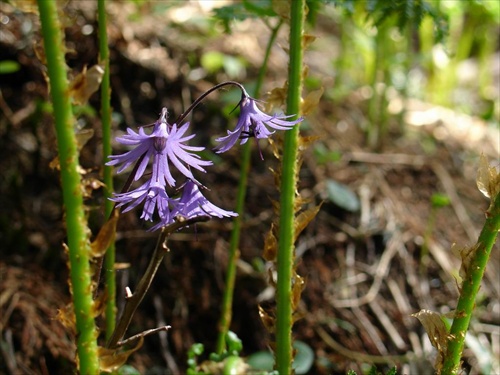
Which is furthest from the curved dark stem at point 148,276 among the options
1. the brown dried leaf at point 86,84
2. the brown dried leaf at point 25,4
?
the brown dried leaf at point 25,4

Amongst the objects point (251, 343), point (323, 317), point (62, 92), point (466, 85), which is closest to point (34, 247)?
point (251, 343)

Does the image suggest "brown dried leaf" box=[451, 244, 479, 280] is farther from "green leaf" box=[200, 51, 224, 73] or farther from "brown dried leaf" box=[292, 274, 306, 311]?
"green leaf" box=[200, 51, 224, 73]

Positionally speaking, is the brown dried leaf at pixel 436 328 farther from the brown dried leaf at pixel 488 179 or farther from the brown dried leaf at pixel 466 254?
the brown dried leaf at pixel 488 179

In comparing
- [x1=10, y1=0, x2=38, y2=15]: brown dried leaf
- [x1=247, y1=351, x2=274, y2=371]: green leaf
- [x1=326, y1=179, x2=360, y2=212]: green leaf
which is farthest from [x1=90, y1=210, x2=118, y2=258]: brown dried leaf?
[x1=326, y1=179, x2=360, y2=212]: green leaf

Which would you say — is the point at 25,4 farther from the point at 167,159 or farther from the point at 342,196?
the point at 342,196

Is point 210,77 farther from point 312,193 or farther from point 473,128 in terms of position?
point 473,128

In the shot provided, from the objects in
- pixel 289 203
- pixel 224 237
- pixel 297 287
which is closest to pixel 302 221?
pixel 289 203
